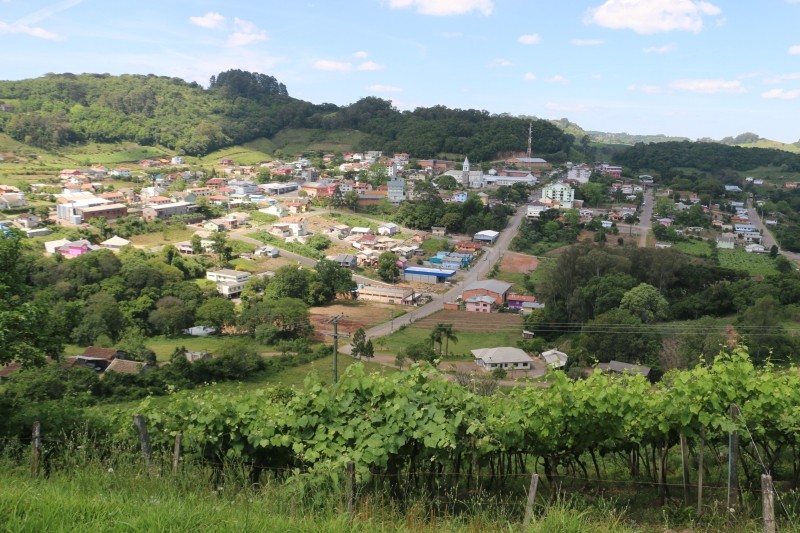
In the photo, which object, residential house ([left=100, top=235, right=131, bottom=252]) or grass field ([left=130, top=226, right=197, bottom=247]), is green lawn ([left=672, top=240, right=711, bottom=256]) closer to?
grass field ([left=130, top=226, right=197, bottom=247])

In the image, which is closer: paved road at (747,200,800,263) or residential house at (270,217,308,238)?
paved road at (747,200,800,263)

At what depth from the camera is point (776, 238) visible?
25.8 m

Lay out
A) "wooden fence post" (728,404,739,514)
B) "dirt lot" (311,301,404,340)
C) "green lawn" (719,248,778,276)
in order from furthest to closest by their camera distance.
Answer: "green lawn" (719,248,778,276), "dirt lot" (311,301,404,340), "wooden fence post" (728,404,739,514)

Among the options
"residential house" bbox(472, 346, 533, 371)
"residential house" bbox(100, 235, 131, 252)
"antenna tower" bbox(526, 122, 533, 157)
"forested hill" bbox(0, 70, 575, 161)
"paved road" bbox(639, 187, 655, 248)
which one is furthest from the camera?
"antenna tower" bbox(526, 122, 533, 157)

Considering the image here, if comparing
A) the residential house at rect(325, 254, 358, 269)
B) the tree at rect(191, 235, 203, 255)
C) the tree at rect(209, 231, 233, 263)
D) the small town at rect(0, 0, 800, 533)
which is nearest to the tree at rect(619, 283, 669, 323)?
the small town at rect(0, 0, 800, 533)

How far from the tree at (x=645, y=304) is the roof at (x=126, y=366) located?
1118cm

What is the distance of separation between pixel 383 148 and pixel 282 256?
87.8ft

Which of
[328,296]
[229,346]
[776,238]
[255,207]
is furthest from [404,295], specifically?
[776,238]

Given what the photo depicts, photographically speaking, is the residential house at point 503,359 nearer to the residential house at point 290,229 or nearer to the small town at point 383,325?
the small town at point 383,325

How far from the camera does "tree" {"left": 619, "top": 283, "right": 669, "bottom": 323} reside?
14.6 m

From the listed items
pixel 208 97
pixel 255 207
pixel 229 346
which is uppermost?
pixel 208 97

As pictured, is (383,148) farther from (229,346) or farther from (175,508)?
(175,508)

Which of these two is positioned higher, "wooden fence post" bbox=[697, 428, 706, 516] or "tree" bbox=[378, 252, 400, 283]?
"wooden fence post" bbox=[697, 428, 706, 516]

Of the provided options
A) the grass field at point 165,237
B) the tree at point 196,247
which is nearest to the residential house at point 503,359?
the tree at point 196,247
